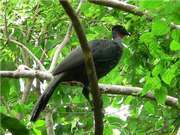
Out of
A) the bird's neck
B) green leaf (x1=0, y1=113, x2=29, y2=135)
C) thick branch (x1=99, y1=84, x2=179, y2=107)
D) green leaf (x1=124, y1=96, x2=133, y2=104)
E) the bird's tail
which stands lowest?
green leaf (x1=124, y1=96, x2=133, y2=104)

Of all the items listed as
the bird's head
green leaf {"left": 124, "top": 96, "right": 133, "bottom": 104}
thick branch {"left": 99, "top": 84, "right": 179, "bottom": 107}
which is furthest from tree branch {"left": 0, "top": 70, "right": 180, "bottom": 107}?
green leaf {"left": 124, "top": 96, "right": 133, "bottom": 104}

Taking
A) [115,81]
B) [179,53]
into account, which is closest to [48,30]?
[115,81]

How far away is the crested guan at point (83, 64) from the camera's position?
12.0ft

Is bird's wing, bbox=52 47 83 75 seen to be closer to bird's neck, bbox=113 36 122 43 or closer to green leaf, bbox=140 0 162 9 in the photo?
bird's neck, bbox=113 36 122 43

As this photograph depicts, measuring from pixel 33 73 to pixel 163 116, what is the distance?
1766 millimetres

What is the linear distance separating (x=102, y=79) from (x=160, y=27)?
2241mm

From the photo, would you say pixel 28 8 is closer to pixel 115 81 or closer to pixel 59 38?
pixel 59 38

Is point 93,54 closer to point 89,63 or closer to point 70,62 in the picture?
point 70,62

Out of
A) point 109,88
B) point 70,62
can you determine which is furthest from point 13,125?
point 70,62

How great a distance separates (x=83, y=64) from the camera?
12.6ft

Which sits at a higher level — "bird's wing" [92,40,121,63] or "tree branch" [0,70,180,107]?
"bird's wing" [92,40,121,63]

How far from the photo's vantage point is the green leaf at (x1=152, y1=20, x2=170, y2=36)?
102 inches

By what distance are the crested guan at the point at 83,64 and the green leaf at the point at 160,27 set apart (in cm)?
106

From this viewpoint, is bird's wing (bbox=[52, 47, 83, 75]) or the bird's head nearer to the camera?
bird's wing (bbox=[52, 47, 83, 75])
